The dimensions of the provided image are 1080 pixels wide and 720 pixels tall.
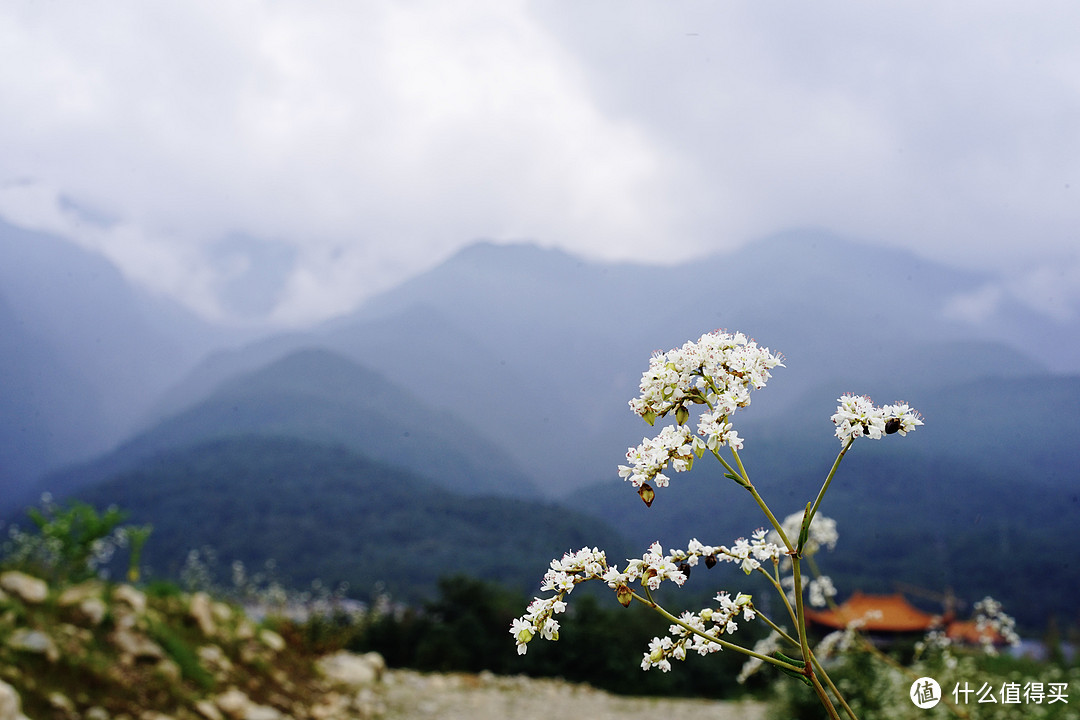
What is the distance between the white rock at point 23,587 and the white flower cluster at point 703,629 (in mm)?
6570

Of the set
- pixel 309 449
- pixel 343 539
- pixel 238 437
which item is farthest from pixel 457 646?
pixel 238 437

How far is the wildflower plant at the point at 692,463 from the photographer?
130cm

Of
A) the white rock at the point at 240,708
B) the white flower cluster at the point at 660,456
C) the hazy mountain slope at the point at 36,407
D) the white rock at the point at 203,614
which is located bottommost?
the white rock at the point at 240,708

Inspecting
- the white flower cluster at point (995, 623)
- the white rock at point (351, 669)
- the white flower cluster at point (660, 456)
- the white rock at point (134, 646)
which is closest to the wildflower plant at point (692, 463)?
the white flower cluster at point (660, 456)

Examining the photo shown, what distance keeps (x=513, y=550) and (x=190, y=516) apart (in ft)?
147

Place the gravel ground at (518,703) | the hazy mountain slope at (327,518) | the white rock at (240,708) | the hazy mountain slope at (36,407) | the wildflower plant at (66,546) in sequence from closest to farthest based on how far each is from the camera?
the white rock at (240,708)
the wildflower plant at (66,546)
the gravel ground at (518,703)
the hazy mountain slope at (327,518)
the hazy mountain slope at (36,407)

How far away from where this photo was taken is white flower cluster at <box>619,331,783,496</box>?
135 centimetres

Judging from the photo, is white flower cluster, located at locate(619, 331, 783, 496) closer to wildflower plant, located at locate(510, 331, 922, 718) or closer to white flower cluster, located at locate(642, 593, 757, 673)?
wildflower plant, located at locate(510, 331, 922, 718)

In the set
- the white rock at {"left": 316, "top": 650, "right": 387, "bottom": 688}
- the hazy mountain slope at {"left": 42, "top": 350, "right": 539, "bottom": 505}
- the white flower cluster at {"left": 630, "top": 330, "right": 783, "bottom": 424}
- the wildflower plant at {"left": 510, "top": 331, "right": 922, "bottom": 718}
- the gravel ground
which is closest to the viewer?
the wildflower plant at {"left": 510, "top": 331, "right": 922, "bottom": 718}

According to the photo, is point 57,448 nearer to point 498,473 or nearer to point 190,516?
point 190,516

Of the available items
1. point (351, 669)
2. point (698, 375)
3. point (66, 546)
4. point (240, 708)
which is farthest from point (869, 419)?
point (66, 546)

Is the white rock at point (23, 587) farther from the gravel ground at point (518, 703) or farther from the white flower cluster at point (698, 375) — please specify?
the white flower cluster at point (698, 375)

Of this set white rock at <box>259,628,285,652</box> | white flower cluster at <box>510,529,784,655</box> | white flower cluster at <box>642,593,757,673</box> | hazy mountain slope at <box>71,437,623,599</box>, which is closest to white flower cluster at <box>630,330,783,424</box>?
white flower cluster at <box>510,529,784,655</box>

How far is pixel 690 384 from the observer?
147 centimetres
